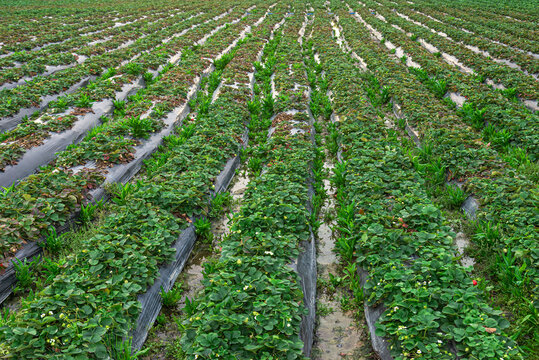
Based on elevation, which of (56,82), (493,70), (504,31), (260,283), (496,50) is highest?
(504,31)

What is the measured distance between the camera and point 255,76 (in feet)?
34.9

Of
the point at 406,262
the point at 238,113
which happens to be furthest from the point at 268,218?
the point at 238,113

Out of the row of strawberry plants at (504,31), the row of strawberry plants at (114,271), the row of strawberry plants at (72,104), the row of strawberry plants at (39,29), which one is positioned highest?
the row of strawberry plants at (504,31)

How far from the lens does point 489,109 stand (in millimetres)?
7449

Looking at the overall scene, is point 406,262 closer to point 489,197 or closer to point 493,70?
point 489,197

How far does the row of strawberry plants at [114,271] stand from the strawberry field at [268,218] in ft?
0.07

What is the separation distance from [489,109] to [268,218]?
655cm

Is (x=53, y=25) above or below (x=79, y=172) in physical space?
above

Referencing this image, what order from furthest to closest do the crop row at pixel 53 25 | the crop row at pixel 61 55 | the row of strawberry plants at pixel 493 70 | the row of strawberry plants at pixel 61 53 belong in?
the crop row at pixel 53 25
the row of strawberry plants at pixel 61 53
the crop row at pixel 61 55
the row of strawberry plants at pixel 493 70

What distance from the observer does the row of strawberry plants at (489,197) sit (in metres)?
3.56

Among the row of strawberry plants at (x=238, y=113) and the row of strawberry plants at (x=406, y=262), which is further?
the row of strawberry plants at (x=238, y=113)

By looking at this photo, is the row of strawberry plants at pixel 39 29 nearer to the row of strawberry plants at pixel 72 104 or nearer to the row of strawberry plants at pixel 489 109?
the row of strawberry plants at pixel 72 104

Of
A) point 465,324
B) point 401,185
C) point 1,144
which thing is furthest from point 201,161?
point 465,324

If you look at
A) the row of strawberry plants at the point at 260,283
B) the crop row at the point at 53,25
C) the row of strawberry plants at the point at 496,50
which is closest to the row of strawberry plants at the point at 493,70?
the row of strawberry plants at the point at 496,50
